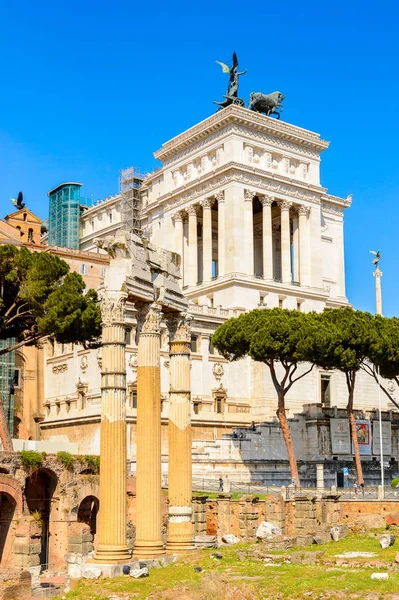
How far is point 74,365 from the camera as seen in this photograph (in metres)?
55.8

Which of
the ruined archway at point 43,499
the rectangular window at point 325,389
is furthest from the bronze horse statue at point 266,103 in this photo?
the ruined archway at point 43,499

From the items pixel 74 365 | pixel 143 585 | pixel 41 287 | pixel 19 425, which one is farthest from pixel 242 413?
pixel 143 585

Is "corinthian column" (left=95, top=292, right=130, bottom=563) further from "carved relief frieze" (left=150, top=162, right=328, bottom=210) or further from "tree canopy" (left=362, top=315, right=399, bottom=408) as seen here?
"carved relief frieze" (left=150, top=162, right=328, bottom=210)

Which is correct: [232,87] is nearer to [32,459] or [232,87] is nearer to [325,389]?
[325,389]

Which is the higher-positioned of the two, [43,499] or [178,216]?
[178,216]

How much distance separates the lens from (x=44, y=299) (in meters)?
39.3

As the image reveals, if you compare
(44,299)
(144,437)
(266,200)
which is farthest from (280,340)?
(144,437)

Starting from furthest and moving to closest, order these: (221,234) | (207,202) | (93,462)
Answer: (207,202), (221,234), (93,462)

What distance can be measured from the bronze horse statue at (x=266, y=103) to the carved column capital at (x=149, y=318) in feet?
165

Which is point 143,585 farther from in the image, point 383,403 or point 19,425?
point 383,403

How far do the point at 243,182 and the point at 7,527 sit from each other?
3621cm

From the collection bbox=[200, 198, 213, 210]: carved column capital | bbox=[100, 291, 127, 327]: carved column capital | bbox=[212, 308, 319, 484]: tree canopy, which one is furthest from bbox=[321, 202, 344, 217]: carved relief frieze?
bbox=[100, 291, 127, 327]: carved column capital

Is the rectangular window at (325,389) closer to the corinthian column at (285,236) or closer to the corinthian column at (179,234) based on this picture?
the corinthian column at (285,236)

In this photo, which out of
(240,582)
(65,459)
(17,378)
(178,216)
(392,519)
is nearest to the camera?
(240,582)
